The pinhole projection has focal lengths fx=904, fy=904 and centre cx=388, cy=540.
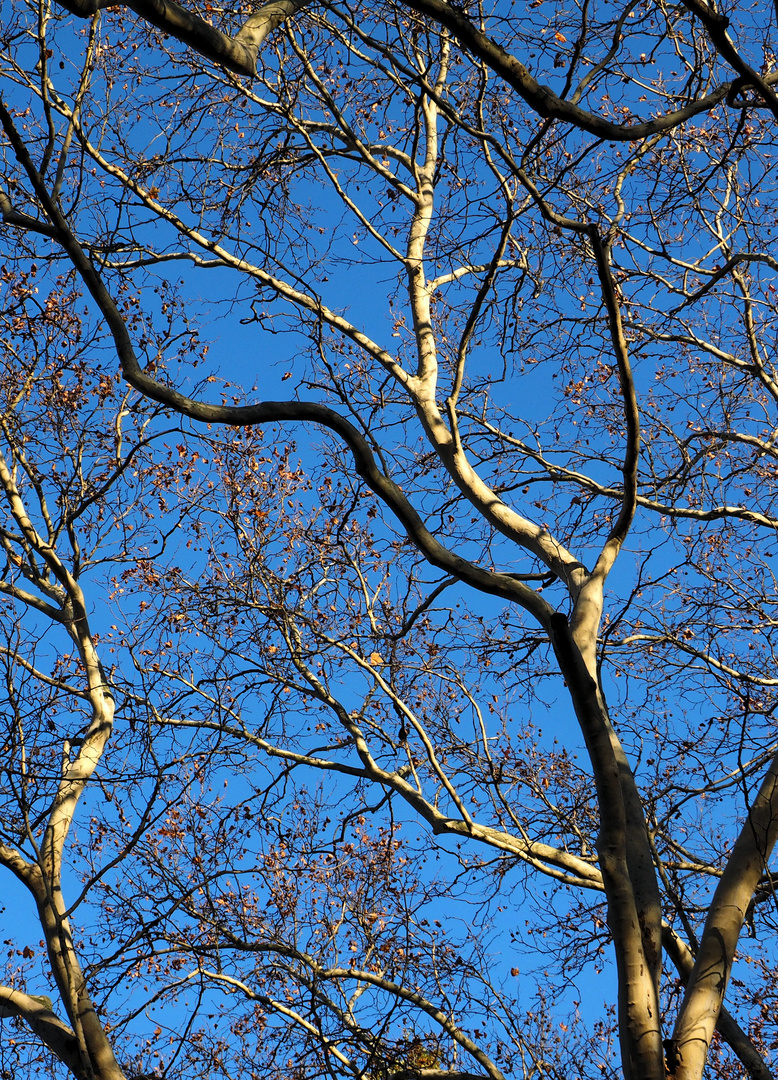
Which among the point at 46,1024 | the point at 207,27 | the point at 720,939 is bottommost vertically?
the point at 46,1024

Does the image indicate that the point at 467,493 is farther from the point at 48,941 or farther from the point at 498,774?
the point at 48,941

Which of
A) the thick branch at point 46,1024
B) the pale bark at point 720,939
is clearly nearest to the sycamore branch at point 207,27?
the pale bark at point 720,939

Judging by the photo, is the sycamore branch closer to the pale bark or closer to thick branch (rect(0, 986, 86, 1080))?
the pale bark

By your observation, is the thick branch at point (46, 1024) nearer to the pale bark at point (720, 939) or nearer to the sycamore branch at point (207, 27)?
the pale bark at point (720, 939)

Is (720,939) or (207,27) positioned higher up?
(207,27)

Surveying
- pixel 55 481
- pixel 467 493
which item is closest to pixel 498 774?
pixel 467 493

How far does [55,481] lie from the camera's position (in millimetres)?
7496

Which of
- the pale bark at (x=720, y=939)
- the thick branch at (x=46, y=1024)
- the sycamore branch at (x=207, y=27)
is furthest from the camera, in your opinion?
the thick branch at (x=46, y=1024)

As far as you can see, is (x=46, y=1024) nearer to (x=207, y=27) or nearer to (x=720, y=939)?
(x=720, y=939)

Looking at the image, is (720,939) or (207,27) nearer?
(207,27)

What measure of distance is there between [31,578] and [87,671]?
3.16 ft

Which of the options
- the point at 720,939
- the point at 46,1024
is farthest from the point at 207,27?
the point at 46,1024

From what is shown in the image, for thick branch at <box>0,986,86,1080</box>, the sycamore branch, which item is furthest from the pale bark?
the sycamore branch

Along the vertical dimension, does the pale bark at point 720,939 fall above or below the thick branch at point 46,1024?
above
